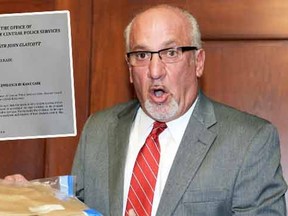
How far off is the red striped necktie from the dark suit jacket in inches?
1.4

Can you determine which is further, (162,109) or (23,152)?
(23,152)

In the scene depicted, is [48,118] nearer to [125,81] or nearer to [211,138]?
[125,81]

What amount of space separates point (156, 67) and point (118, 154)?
0.25m

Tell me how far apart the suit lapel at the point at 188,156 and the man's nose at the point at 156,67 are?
0.14m

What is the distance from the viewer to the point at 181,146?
1.16m

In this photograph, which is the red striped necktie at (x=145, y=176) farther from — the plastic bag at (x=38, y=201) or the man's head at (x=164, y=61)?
the plastic bag at (x=38, y=201)

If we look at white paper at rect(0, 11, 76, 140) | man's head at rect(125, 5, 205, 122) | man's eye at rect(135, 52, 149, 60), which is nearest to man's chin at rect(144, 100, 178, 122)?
man's head at rect(125, 5, 205, 122)

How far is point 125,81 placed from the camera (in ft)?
4.82

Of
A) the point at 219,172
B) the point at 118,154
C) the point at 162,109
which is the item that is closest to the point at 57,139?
the point at 118,154

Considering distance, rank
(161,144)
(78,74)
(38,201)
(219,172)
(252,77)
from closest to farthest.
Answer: (38,201)
(219,172)
(161,144)
(252,77)
(78,74)

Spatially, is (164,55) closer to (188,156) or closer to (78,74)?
(188,156)

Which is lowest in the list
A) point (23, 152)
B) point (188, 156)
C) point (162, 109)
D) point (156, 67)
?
point (23, 152)

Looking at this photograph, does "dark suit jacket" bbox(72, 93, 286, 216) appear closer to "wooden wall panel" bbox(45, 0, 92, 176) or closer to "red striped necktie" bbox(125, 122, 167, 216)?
"red striped necktie" bbox(125, 122, 167, 216)

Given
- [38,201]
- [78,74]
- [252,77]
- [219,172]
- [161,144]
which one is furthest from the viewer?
[78,74]
